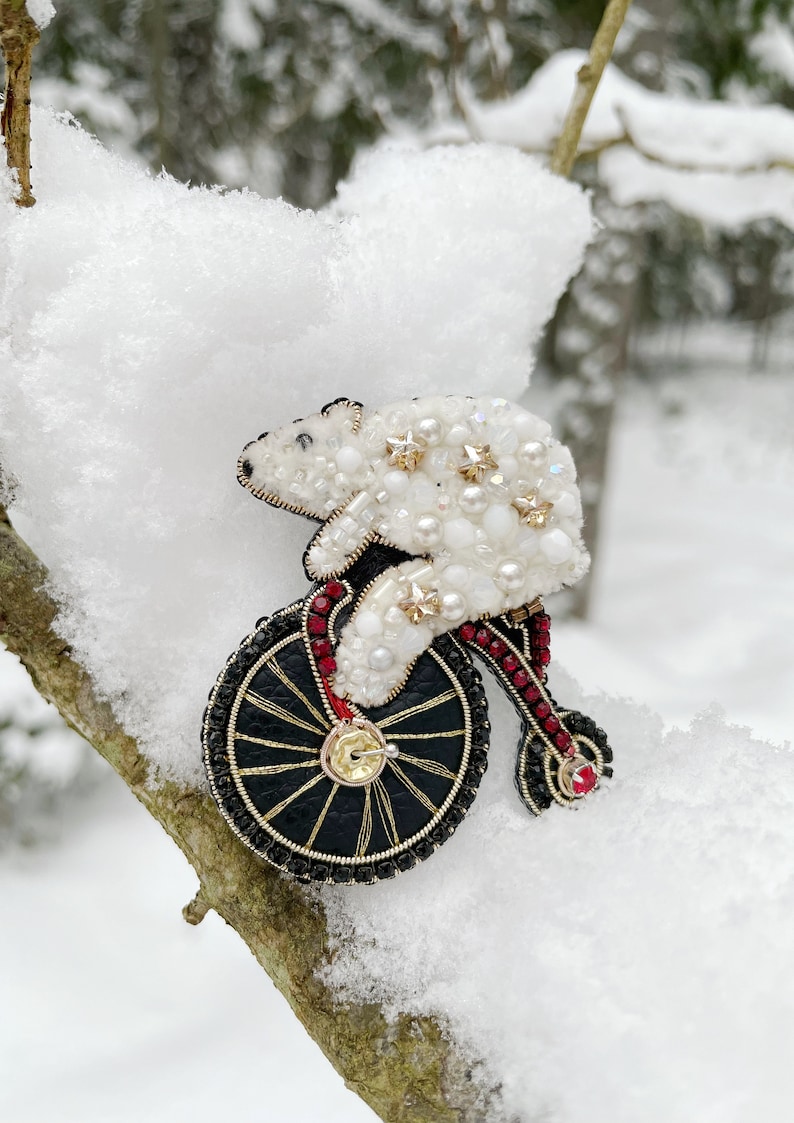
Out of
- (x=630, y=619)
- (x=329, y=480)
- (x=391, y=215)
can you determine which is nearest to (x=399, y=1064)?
(x=329, y=480)

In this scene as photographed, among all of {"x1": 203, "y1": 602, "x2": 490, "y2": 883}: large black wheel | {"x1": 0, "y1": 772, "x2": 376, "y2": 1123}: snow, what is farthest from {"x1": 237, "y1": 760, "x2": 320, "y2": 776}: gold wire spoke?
{"x1": 0, "y1": 772, "x2": 376, "y2": 1123}: snow

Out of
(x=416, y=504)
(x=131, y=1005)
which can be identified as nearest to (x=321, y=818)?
(x=416, y=504)

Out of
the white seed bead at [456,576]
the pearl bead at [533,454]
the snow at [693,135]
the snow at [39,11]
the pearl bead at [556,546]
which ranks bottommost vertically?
the white seed bead at [456,576]

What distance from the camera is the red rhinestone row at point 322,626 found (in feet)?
2.11

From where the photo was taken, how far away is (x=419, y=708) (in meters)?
0.66

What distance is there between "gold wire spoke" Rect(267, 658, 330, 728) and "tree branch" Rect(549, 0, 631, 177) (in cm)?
53

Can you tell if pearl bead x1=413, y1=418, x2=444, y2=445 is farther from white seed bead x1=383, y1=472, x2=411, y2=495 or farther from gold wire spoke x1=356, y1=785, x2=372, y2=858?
gold wire spoke x1=356, y1=785, x2=372, y2=858

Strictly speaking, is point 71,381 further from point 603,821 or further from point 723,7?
point 723,7

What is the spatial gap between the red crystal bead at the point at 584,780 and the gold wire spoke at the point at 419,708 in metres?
0.11

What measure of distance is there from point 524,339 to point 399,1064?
1.85ft

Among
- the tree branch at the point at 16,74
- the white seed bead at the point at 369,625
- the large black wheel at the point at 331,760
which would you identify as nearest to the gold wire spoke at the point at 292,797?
the large black wheel at the point at 331,760

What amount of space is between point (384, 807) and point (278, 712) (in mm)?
107

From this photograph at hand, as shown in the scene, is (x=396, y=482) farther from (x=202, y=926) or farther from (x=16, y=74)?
(x=202, y=926)

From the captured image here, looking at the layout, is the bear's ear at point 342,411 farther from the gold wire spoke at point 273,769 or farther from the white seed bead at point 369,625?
A: the gold wire spoke at point 273,769
